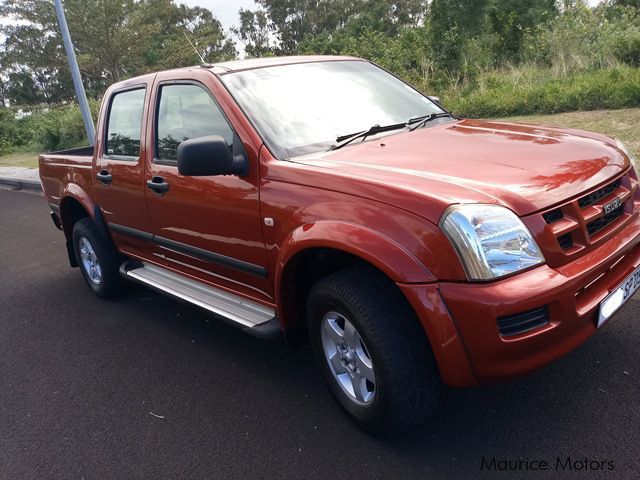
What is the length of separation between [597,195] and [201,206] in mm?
2117

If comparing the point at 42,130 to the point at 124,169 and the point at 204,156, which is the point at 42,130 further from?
the point at 204,156

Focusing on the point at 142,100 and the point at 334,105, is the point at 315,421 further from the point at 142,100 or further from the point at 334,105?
the point at 142,100

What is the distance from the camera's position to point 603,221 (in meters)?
2.61

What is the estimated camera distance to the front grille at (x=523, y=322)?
85.1 inches

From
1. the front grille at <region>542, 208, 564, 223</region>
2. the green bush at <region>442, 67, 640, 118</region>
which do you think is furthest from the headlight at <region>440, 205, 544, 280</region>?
the green bush at <region>442, 67, 640, 118</region>

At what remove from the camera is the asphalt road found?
2551 mm

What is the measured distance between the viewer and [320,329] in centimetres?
284

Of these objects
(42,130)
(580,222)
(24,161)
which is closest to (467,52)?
(580,222)

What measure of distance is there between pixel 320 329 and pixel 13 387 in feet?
7.36

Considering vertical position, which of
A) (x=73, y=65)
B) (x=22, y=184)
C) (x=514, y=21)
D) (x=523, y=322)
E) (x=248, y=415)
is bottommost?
(x=22, y=184)

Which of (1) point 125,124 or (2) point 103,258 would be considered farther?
(2) point 103,258

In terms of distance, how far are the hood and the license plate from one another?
0.47 metres

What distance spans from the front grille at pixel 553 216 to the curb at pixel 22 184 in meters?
12.3

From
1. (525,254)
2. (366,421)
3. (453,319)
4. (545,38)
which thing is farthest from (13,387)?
(545,38)
